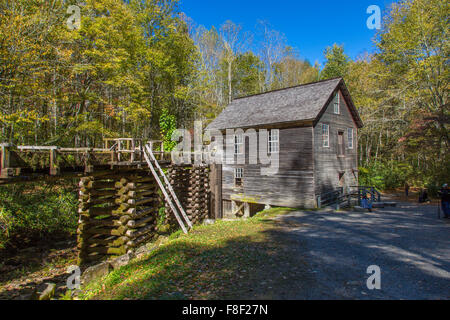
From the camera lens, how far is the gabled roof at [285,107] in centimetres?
1652

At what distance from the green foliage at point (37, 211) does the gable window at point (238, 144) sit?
12.4 metres

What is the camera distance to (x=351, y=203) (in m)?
18.7

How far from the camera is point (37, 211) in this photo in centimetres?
1327

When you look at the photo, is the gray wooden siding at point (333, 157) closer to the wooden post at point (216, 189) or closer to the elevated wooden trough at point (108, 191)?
the wooden post at point (216, 189)

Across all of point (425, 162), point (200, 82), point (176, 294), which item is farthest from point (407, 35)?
point (176, 294)

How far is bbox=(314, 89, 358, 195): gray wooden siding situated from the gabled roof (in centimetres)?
93

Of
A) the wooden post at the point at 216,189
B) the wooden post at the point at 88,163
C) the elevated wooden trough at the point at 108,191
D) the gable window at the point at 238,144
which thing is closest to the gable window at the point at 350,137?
the gable window at the point at 238,144

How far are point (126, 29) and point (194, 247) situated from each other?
20933mm

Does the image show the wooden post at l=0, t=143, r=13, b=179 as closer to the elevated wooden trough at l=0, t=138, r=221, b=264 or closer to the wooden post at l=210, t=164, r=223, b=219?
the elevated wooden trough at l=0, t=138, r=221, b=264

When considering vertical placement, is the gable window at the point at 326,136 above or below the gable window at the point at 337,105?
below

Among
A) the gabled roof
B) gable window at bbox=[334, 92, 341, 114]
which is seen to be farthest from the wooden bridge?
gable window at bbox=[334, 92, 341, 114]

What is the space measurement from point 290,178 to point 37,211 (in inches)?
620

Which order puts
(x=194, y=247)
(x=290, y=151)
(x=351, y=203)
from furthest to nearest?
(x=351, y=203) < (x=290, y=151) < (x=194, y=247)
